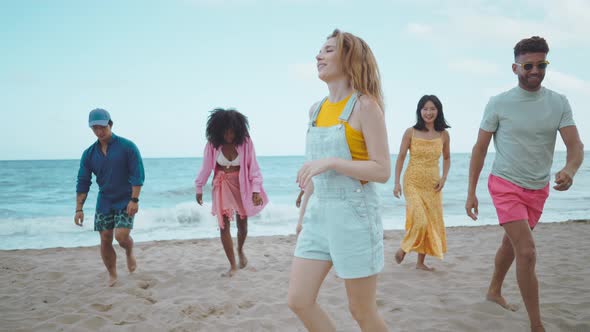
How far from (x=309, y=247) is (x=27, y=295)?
14.6 feet

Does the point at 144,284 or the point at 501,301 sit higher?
the point at 501,301

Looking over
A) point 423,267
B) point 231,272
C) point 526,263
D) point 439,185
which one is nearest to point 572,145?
point 526,263

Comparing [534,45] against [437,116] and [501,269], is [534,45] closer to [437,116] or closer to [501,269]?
[501,269]

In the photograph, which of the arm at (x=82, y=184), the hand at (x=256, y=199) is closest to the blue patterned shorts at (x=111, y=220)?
the arm at (x=82, y=184)

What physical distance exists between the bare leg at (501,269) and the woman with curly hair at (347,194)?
6.78 feet

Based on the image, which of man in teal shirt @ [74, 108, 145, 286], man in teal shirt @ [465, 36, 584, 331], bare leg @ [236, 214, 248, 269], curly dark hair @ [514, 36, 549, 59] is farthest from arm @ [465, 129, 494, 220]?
man in teal shirt @ [74, 108, 145, 286]

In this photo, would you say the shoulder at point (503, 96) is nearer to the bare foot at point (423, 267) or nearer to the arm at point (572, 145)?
the arm at point (572, 145)

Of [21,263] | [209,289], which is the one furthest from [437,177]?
[21,263]

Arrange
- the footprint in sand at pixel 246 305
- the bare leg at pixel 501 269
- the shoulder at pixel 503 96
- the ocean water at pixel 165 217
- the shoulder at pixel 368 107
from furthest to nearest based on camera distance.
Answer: the ocean water at pixel 165 217 → the footprint in sand at pixel 246 305 → the bare leg at pixel 501 269 → the shoulder at pixel 503 96 → the shoulder at pixel 368 107

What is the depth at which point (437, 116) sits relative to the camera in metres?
5.59

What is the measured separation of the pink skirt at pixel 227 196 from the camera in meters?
5.61

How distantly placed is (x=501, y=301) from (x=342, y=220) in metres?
2.83

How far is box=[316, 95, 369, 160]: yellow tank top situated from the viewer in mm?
2186

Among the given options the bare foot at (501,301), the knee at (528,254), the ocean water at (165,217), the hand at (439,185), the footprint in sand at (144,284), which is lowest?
the ocean water at (165,217)
